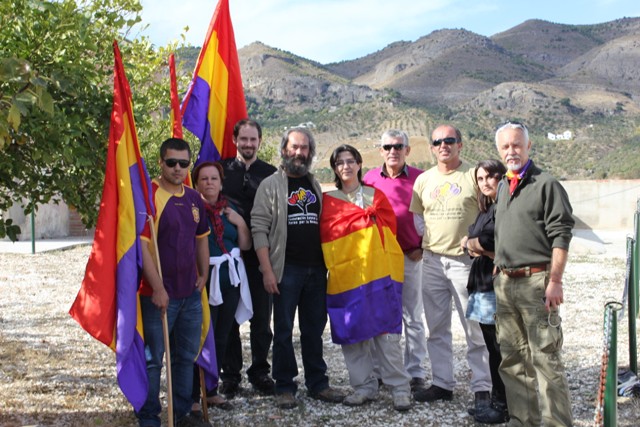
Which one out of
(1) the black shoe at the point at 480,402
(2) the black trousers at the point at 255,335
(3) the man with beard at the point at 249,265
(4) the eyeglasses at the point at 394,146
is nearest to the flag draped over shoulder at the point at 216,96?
(3) the man with beard at the point at 249,265

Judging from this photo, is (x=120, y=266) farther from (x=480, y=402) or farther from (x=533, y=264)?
(x=480, y=402)

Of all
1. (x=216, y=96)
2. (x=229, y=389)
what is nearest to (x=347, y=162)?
(x=216, y=96)

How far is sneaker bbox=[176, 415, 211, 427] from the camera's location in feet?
15.6

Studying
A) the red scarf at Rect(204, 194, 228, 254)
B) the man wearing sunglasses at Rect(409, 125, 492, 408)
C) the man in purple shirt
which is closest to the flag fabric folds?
the red scarf at Rect(204, 194, 228, 254)

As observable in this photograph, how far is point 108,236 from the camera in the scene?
428cm

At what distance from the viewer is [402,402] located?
5.22 meters

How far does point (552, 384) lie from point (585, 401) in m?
1.67

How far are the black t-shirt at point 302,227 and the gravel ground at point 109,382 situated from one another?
1.23 metres

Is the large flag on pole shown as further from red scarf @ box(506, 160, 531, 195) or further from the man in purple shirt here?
red scarf @ box(506, 160, 531, 195)

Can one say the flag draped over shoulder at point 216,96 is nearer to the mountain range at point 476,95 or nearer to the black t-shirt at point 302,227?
the black t-shirt at point 302,227

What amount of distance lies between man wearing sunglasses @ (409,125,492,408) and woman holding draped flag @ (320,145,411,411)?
264 mm

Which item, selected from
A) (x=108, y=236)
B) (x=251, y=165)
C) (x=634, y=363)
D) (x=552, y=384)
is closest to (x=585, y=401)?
(x=634, y=363)

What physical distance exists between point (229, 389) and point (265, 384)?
0.31 metres

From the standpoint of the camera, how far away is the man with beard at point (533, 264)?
13.2 feet
